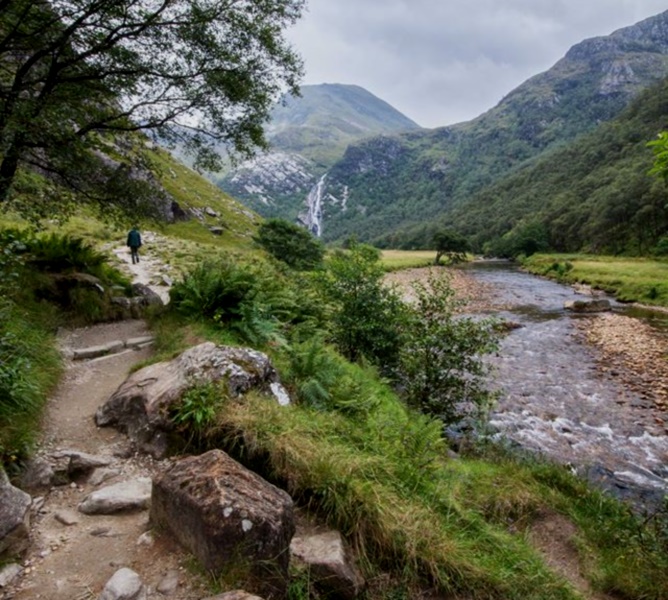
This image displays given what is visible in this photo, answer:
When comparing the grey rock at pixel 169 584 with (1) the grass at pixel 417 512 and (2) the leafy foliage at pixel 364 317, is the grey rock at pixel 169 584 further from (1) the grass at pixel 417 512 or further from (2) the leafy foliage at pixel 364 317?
(2) the leafy foliage at pixel 364 317

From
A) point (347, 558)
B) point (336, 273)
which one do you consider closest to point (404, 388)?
point (336, 273)

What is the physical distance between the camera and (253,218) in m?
81.4

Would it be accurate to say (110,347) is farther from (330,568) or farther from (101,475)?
(330,568)

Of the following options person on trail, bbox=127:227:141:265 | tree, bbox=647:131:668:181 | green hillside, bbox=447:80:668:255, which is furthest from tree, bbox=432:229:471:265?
tree, bbox=647:131:668:181

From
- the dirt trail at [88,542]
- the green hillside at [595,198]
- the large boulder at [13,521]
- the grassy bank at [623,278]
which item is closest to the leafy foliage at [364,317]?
the dirt trail at [88,542]

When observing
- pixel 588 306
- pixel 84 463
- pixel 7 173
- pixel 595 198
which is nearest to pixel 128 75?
pixel 7 173

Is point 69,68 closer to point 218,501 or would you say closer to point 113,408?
point 113,408

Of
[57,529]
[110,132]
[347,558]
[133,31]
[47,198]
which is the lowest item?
[347,558]

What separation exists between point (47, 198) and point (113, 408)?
6.61 metres

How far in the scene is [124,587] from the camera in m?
3.50

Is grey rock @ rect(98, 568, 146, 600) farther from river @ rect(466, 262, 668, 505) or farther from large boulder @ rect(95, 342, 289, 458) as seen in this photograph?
river @ rect(466, 262, 668, 505)

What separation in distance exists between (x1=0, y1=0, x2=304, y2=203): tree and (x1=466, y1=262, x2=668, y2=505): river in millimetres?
11049

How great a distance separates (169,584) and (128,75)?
1056 centimetres

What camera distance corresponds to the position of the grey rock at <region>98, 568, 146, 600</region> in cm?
343
